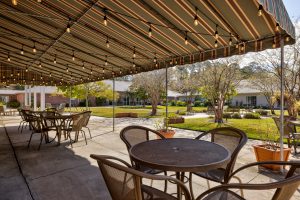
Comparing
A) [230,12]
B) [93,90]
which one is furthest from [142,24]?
[93,90]

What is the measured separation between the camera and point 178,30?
4250mm

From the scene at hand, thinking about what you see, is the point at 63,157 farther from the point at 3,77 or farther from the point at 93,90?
the point at 93,90

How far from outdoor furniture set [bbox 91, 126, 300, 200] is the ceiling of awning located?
189 cm

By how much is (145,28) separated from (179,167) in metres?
3.31

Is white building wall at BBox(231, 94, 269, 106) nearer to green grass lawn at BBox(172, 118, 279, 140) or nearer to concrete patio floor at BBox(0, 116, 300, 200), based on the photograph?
green grass lawn at BBox(172, 118, 279, 140)

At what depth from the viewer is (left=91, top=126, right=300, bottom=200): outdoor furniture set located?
1466 millimetres

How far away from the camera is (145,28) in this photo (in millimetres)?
4309

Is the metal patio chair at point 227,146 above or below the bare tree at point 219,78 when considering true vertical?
below

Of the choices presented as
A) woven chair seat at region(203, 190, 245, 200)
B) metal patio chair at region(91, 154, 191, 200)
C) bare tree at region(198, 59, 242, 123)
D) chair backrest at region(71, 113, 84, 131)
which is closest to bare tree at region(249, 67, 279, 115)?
bare tree at region(198, 59, 242, 123)

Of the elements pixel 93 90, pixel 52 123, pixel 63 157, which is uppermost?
pixel 93 90

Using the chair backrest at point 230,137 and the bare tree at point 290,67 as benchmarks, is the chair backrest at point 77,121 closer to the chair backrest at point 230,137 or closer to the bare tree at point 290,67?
the chair backrest at point 230,137

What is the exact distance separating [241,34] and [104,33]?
3.08 m

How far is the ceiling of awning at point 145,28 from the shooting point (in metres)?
3.39

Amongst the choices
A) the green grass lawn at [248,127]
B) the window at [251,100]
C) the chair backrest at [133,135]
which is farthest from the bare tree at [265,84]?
the chair backrest at [133,135]
